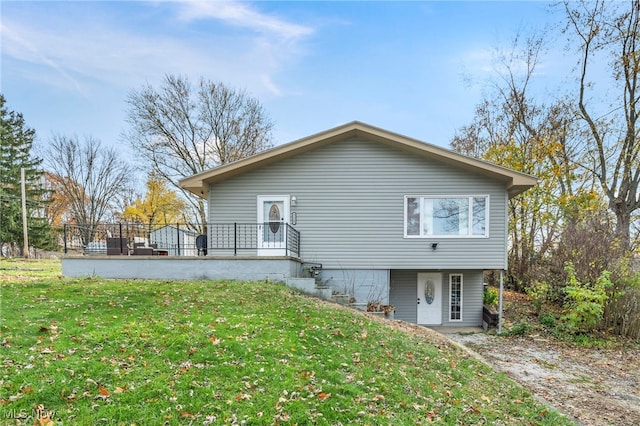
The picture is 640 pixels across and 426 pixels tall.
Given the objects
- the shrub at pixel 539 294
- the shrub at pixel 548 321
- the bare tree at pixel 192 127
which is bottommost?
the shrub at pixel 548 321

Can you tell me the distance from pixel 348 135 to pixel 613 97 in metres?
11.8

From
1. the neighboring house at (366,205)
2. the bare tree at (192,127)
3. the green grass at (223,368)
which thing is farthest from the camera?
the bare tree at (192,127)

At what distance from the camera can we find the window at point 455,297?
38.1ft

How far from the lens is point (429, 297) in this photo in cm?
1163

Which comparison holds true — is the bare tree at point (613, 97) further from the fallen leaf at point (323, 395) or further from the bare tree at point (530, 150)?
the fallen leaf at point (323, 395)

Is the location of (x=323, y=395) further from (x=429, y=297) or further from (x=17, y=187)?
(x=17, y=187)

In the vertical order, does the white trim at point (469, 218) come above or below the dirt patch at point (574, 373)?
above

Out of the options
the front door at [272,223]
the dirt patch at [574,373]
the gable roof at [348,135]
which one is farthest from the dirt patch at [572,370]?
the front door at [272,223]

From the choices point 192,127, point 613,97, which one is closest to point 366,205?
point 613,97

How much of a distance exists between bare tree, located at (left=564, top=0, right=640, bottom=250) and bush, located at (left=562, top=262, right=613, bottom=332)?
199 inches

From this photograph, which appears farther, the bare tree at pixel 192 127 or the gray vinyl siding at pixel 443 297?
the bare tree at pixel 192 127

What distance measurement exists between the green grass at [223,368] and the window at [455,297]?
5.44 m

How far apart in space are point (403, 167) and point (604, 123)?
34.1 ft

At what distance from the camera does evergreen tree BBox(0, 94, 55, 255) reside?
974 inches
